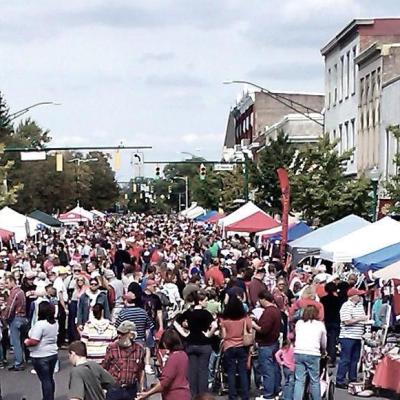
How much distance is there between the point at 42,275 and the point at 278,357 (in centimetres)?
731

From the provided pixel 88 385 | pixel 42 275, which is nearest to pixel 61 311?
pixel 42 275

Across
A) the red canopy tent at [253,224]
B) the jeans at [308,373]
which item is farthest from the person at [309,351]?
the red canopy tent at [253,224]

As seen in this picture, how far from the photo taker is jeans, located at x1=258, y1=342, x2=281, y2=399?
47.9ft

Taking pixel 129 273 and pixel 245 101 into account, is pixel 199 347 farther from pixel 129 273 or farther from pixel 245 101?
pixel 245 101

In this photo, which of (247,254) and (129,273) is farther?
(247,254)

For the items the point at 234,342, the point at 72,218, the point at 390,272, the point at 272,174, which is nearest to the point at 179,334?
the point at 234,342

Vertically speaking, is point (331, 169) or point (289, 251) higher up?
point (331, 169)

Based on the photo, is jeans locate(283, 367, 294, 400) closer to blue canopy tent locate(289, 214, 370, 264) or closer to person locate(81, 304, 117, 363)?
person locate(81, 304, 117, 363)

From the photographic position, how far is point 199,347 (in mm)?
13539

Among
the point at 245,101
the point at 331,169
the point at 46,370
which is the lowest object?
the point at 46,370

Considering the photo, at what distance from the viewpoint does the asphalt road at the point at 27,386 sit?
1537 centimetres

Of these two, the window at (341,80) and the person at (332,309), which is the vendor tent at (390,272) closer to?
the person at (332,309)

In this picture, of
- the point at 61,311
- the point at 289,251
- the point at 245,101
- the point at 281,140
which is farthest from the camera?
the point at 245,101

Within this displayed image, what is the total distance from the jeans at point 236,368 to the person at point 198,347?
1.74ft
